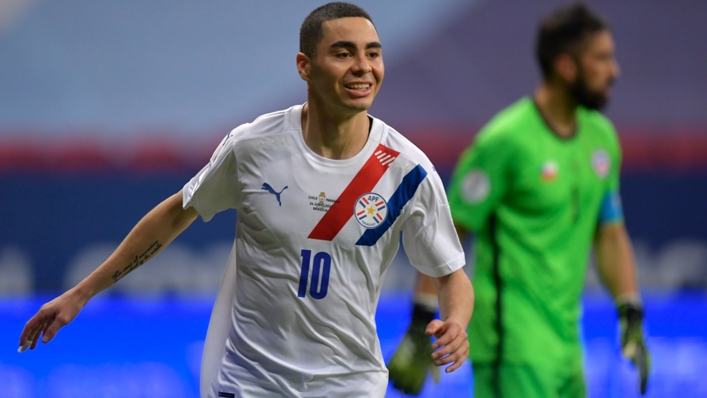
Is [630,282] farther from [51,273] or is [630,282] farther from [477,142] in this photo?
[51,273]

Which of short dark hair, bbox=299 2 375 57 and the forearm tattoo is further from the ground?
short dark hair, bbox=299 2 375 57

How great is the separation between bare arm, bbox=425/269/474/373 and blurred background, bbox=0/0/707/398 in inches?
248

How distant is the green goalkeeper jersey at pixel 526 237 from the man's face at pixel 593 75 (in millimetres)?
279

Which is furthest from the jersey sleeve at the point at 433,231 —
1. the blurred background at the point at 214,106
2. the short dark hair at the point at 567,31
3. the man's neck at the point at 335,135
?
the blurred background at the point at 214,106

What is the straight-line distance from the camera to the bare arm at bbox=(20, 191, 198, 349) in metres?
3.70

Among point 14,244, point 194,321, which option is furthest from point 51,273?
point 194,321

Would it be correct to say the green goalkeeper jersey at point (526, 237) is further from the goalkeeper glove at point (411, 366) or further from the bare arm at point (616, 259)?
the goalkeeper glove at point (411, 366)

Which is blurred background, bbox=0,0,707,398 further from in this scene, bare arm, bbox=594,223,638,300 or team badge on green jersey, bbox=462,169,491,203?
team badge on green jersey, bbox=462,169,491,203

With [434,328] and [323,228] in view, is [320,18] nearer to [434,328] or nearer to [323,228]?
[323,228]

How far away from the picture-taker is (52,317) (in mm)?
3703

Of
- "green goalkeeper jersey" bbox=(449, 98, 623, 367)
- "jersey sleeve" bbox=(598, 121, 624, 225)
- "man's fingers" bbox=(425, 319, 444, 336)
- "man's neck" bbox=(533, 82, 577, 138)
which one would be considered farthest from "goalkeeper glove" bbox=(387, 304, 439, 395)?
"man's fingers" bbox=(425, 319, 444, 336)

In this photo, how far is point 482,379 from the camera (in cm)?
501

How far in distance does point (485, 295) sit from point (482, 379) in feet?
1.29

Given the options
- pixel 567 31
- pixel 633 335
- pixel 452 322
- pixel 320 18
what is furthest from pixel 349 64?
pixel 633 335
